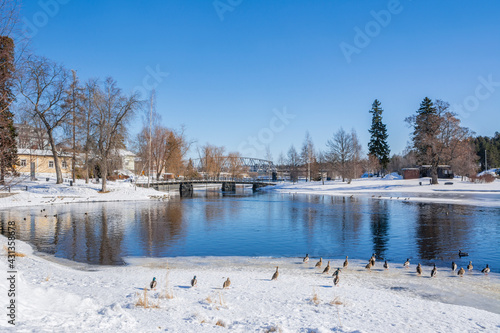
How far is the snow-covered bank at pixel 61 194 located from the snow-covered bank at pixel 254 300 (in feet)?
98.1

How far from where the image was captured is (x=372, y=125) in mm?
89875

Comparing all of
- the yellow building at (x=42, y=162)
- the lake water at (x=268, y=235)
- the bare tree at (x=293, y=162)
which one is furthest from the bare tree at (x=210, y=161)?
the lake water at (x=268, y=235)

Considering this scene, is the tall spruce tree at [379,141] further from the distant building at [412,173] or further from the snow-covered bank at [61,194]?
the snow-covered bank at [61,194]

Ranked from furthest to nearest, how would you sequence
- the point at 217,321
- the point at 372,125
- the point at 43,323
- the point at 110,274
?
the point at 372,125
the point at 110,274
the point at 217,321
the point at 43,323

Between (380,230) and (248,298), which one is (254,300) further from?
(380,230)

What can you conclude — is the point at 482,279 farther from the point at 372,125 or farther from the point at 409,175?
the point at 372,125

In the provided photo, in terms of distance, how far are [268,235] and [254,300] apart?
1367 centimetres

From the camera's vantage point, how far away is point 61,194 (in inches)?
1774

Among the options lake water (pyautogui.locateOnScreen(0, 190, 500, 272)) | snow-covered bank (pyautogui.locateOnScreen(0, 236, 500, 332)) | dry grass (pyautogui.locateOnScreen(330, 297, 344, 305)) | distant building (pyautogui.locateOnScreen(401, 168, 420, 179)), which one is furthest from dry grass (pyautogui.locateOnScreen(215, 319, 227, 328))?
distant building (pyautogui.locateOnScreen(401, 168, 420, 179))

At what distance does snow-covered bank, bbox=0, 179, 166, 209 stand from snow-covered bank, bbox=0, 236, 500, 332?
98.1 feet

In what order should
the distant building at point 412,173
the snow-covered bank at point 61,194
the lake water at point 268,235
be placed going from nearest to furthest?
the lake water at point 268,235 < the snow-covered bank at point 61,194 < the distant building at point 412,173

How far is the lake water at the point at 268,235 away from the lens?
58.4 feet

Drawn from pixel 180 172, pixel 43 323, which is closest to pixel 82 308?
pixel 43 323

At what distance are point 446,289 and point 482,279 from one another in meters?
2.36
